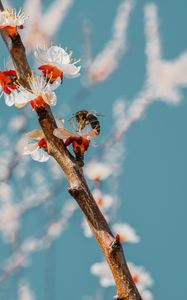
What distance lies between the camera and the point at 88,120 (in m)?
1.54

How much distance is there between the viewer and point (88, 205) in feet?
3.79

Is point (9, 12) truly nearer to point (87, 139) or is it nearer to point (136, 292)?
point (87, 139)

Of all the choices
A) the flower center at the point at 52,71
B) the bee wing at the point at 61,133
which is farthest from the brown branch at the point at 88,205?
the flower center at the point at 52,71

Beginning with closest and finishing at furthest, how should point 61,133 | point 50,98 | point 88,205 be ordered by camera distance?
point 88,205 < point 61,133 < point 50,98

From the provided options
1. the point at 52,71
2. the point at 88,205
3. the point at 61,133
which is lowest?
the point at 88,205

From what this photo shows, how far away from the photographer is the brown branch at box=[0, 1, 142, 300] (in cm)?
109

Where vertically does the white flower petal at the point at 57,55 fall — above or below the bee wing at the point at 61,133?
above

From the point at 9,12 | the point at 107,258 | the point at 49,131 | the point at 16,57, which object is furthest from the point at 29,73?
the point at 107,258

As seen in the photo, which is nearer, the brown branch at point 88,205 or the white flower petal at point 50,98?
the brown branch at point 88,205

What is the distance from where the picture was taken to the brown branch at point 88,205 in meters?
1.09

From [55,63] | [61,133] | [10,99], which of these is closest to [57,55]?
[55,63]

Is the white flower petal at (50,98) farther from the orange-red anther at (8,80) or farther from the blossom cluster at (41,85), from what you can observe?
the orange-red anther at (8,80)

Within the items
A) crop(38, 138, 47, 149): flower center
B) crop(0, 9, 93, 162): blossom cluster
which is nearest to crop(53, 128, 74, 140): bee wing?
crop(0, 9, 93, 162): blossom cluster

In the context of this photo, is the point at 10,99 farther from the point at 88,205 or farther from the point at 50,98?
the point at 88,205
